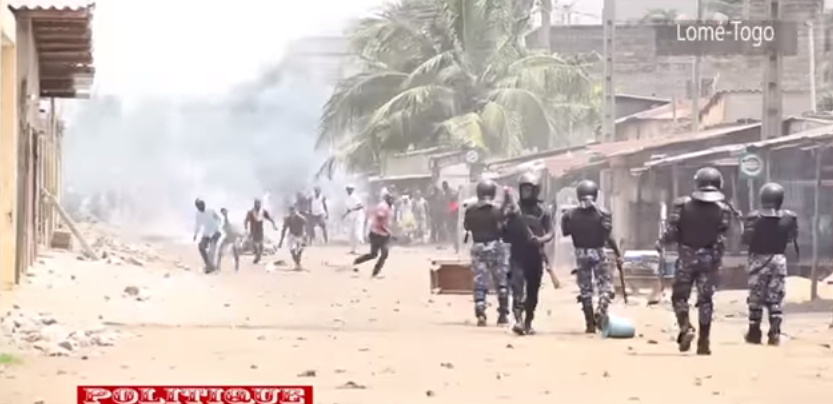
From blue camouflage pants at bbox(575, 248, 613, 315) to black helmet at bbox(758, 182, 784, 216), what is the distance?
81 cm

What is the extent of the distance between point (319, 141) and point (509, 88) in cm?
88

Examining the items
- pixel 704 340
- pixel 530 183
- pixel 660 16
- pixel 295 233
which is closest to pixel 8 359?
pixel 295 233

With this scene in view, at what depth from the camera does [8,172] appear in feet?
25.3

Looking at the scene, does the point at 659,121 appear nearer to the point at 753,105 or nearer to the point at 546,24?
the point at 753,105

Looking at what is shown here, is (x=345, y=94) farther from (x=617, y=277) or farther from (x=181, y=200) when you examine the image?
(x=617, y=277)

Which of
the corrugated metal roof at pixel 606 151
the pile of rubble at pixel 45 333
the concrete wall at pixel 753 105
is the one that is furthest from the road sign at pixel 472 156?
the pile of rubble at pixel 45 333

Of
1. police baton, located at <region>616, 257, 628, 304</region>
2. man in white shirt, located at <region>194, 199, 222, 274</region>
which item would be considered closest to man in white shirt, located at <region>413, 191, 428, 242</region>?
police baton, located at <region>616, 257, 628, 304</region>

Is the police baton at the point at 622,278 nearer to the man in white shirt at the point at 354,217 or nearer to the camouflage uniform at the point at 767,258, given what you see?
the camouflage uniform at the point at 767,258

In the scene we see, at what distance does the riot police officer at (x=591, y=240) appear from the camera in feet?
26.8

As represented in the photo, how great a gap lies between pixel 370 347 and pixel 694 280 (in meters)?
1.39

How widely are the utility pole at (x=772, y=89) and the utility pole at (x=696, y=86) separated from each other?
27 centimetres

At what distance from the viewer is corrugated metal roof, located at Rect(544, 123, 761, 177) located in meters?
8.08

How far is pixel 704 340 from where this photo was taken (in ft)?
24.3

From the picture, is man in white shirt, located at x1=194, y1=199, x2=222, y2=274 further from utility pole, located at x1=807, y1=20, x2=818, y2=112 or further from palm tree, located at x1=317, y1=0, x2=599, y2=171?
utility pole, located at x1=807, y1=20, x2=818, y2=112
